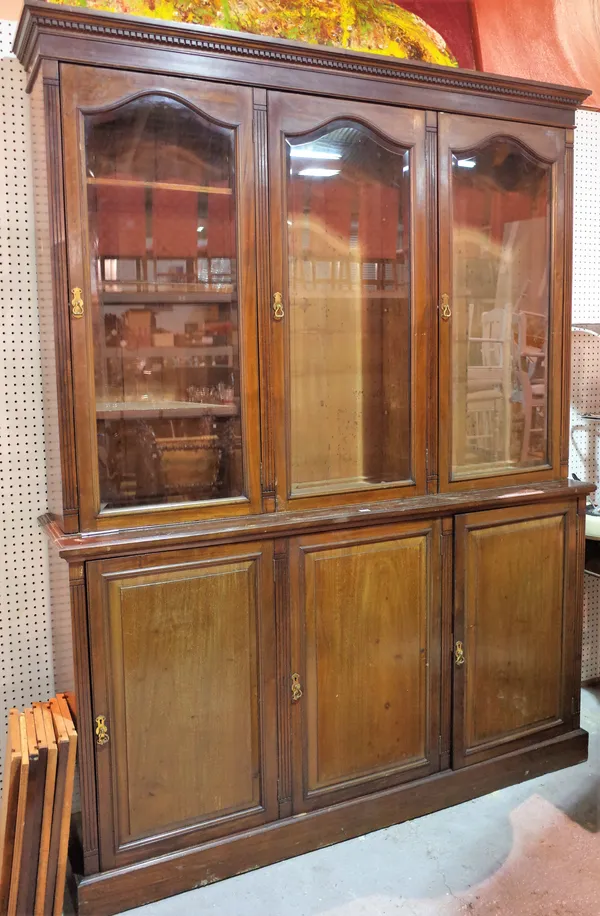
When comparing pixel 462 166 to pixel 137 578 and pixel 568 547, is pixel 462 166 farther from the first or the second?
pixel 137 578

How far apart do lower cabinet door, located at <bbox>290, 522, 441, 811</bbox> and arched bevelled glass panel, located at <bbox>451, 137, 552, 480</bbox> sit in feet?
1.40

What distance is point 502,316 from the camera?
256 cm

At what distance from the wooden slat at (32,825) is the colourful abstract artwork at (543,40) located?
9.13 feet

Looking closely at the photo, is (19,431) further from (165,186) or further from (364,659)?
(364,659)

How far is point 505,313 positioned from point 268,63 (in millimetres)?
1146

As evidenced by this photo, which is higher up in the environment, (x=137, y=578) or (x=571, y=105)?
(x=571, y=105)

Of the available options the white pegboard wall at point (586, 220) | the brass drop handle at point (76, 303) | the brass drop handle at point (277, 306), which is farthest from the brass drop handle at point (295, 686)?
the white pegboard wall at point (586, 220)

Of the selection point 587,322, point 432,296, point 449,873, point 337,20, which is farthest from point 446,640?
point 337,20

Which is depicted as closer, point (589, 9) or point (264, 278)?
point (264, 278)

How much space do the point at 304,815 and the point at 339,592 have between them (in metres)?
0.66

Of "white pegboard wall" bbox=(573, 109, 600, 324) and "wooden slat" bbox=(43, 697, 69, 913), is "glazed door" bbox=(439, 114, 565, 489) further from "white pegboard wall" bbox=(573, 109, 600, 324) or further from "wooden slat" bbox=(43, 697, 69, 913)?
"wooden slat" bbox=(43, 697, 69, 913)

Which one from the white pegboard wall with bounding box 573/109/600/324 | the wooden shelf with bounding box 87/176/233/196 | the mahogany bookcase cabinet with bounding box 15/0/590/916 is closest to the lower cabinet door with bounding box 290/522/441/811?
the mahogany bookcase cabinet with bounding box 15/0/590/916

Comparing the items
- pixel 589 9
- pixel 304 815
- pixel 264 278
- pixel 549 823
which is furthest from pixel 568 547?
pixel 589 9

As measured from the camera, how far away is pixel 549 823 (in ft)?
7.61
